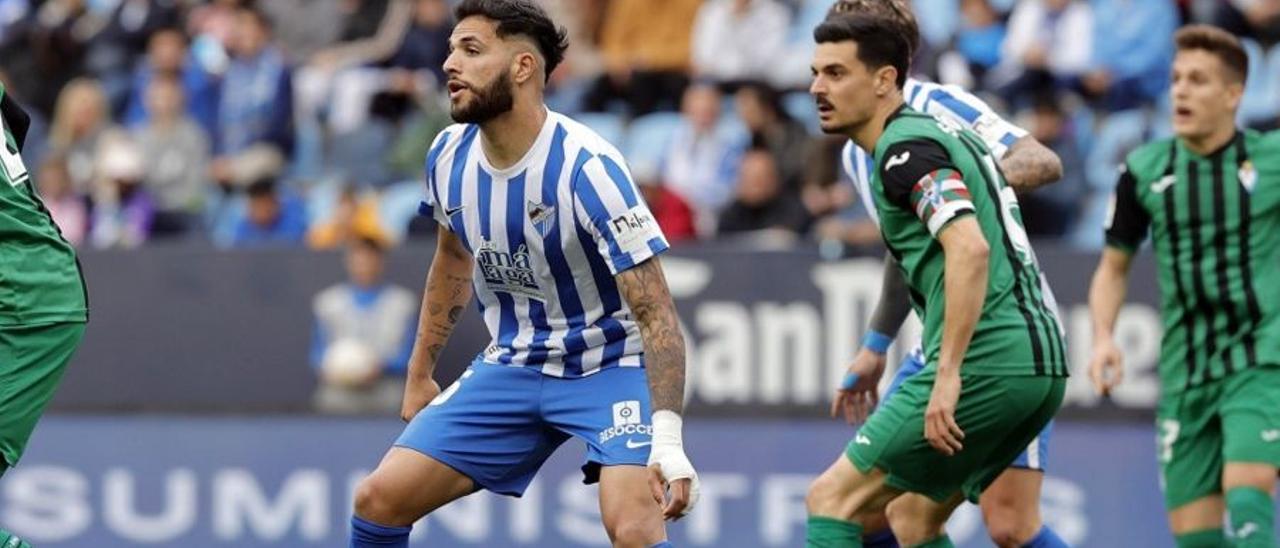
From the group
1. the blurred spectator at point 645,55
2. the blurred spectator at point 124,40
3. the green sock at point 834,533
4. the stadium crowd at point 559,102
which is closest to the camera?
the green sock at point 834,533

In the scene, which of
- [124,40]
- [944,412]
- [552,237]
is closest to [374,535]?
[552,237]

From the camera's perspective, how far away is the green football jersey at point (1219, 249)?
863 cm

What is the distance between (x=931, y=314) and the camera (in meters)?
7.36

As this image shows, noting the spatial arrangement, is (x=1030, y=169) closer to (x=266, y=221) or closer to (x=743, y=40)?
(x=266, y=221)

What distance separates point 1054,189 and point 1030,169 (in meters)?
5.91

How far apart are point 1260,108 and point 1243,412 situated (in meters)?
6.40

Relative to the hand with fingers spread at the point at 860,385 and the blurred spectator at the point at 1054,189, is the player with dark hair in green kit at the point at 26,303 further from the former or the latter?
the blurred spectator at the point at 1054,189

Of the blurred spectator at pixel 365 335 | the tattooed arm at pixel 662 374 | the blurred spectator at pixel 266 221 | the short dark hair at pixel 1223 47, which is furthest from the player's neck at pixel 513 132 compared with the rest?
the blurred spectator at pixel 266 221

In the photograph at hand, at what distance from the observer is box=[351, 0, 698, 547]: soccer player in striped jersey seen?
7.12m

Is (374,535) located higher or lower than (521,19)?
lower

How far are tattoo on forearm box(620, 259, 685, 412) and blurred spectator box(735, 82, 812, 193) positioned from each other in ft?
23.1

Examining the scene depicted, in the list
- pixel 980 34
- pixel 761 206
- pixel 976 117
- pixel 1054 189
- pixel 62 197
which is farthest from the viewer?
pixel 62 197

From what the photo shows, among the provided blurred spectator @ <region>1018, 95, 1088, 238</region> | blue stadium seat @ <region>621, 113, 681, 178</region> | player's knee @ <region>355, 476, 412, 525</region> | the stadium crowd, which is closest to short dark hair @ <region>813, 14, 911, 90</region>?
player's knee @ <region>355, 476, 412, 525</region>

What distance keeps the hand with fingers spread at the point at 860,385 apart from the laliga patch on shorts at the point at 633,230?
1.67 metres
